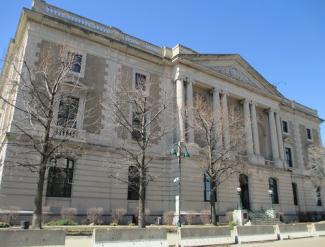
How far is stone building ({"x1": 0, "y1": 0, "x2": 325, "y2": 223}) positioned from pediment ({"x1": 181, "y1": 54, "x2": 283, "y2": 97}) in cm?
12

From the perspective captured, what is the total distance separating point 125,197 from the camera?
24.6m

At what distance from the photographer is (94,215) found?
21.7 metres

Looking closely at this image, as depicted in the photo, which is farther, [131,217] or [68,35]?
[68,35]

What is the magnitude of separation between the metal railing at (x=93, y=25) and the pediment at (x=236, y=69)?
4.39m

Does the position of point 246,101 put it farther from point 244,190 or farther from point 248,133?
point 244,190

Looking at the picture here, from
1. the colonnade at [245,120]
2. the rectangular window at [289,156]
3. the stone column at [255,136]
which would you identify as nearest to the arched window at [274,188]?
the colonnade at [245,120]

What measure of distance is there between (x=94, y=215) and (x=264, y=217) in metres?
17.4

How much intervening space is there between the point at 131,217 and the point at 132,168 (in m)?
4.17

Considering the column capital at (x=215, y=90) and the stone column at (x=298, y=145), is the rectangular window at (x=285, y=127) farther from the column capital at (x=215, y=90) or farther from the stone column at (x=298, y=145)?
the column capital at (x=215, y=90)

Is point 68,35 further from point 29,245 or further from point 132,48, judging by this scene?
point 29,245

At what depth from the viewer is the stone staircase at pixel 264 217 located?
2859cm

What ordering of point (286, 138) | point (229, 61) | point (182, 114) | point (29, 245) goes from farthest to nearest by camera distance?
point (286, 138) < point (229, 61) < point (182, 114) < point (29, 245)

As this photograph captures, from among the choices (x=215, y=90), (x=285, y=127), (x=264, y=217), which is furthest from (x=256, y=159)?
(x=285, y=127)

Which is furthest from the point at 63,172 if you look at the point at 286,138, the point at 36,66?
the point at 286,138
